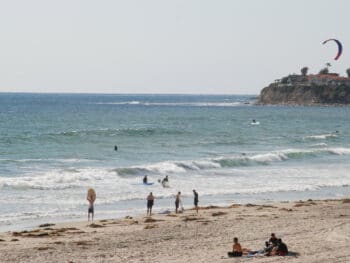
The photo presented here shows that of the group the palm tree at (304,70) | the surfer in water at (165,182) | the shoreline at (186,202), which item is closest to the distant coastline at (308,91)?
the palm tree at (304,70)

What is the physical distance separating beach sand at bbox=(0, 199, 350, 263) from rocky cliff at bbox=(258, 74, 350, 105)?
14635cm

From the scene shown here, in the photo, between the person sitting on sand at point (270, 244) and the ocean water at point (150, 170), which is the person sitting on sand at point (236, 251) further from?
the ocean water at point (150, 170)

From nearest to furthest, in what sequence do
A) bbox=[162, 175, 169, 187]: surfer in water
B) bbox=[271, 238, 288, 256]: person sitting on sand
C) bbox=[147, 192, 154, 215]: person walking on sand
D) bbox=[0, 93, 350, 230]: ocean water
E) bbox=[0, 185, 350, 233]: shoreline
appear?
bbox=[271, 238, 288, 256]: person sitting on sand → bbox=[0, 185, 350, 233]: shoreline → bbox=[147, 192, 154, 215]: person walking on sand → bbox=[0, 93, 350, 230]: ocean water → bbox=[162, 175, 169, 187]: surfer in water

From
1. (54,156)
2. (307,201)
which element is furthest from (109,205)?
(54,156)

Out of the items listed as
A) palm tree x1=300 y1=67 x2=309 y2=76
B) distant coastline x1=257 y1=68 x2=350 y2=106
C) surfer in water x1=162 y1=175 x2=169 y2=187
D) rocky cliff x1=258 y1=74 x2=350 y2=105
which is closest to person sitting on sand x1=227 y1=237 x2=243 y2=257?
surfer in water x1=162 y1=175 x2=169 y2=187

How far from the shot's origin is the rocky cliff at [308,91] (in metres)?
168

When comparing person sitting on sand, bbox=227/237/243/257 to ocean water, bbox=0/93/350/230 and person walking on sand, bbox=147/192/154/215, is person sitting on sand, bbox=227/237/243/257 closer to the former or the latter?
person walking on sand, bbox=147/192/154/215

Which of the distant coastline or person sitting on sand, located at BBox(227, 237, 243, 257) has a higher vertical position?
the distant coastline

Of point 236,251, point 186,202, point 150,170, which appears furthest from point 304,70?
point 236,251

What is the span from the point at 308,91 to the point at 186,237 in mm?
154787

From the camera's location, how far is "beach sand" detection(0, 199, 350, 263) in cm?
1778

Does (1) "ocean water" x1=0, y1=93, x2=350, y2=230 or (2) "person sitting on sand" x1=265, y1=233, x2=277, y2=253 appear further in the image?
(1) "ocean water" x1=0, y1=93, x2=350, y2=230

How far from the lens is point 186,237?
20500 mm

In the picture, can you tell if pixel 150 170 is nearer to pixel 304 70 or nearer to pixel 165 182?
pixel 165 182
